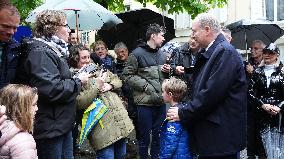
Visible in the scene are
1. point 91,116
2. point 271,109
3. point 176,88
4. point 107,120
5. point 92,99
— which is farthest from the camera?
point 271,109

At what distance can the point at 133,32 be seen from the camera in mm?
10016

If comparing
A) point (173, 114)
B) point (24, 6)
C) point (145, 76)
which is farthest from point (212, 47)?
point (24, 6)

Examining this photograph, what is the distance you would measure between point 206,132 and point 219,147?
170mm

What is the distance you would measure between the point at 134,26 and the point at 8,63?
5752mm

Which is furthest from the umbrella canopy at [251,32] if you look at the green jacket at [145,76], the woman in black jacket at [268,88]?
the green jacket at [145,76]

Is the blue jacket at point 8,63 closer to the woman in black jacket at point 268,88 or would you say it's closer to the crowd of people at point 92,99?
the crowd of people at point 92,99

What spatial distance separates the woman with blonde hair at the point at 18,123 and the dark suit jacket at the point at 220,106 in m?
1.36

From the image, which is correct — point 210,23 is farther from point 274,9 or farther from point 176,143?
point 274,9

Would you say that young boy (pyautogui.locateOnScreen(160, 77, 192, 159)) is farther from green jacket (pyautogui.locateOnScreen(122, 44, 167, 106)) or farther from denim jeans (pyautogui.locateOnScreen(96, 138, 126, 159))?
green jacket (pyautogui.locateOnScreen(122, 44, 167, 106))

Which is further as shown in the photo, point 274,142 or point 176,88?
point 274,142

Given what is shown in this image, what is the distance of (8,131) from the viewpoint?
3781 mm

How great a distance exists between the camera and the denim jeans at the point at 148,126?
7.40 m

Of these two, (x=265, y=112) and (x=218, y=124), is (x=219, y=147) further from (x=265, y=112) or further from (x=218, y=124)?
(x=265, y=112)

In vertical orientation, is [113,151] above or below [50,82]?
below
